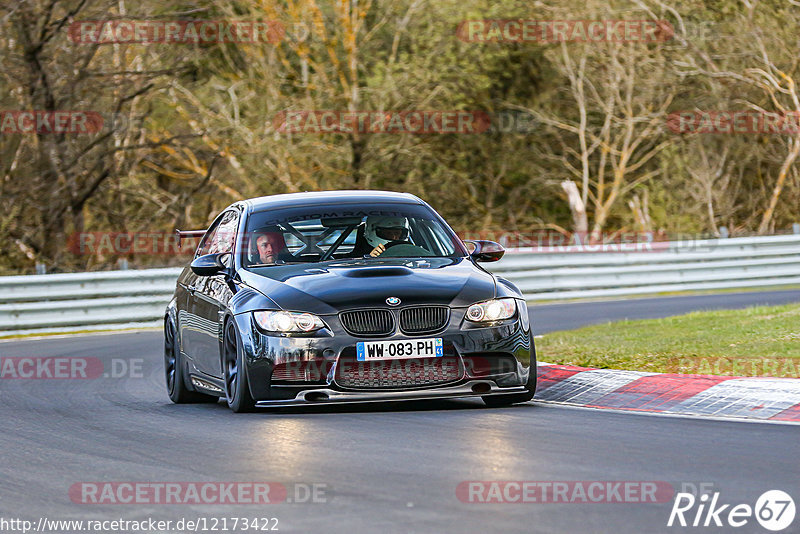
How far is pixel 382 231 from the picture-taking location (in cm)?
1085

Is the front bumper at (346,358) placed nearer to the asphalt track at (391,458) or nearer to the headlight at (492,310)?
the headlight at (492,310)

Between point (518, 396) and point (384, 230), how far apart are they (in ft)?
5.68

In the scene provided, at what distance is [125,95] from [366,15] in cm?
767

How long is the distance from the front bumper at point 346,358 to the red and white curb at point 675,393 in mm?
876

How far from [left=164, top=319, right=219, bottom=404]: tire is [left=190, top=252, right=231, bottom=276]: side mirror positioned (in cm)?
104

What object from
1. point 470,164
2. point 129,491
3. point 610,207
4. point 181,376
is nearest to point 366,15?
point 470,164

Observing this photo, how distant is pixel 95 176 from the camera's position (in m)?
27.5

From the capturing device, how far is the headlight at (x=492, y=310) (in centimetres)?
952

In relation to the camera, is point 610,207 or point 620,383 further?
point 610,207

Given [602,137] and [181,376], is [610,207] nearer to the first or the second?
[602,137]

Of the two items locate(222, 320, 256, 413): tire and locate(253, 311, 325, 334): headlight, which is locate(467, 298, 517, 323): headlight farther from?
locate(222, 320, 256, 413): tire

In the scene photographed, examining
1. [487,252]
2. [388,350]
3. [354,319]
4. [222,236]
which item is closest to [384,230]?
[487,252]

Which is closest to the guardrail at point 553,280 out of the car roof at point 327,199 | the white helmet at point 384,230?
the car roof at point 327,199

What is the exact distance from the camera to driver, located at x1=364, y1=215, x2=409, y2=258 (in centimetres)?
1076
